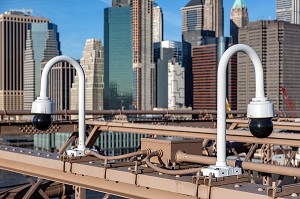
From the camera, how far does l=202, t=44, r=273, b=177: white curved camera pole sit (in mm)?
7133

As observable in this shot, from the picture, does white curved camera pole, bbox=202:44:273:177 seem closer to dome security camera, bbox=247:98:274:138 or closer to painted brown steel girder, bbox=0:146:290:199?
dome security camera, bbox=247:98:274:138

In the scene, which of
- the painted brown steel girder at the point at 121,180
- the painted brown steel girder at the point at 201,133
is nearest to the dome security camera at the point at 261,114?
the painted brown steel girder at the point at 121,180

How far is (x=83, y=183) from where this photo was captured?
886 centimetres

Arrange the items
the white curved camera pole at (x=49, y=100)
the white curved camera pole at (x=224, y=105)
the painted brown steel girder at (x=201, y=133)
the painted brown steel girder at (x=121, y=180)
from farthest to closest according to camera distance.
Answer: the painted brown steel girder at (x=201, y=133)
the white curved camera pole at (x=49, y=100)
the white curved camera pole at (x=224, y=105)
the painted brown steel girder at (x=121, y=180)

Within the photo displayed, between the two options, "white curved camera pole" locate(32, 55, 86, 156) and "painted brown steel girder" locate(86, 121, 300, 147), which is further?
"painted brown steel girder" locate(86, 121, 300, 147)

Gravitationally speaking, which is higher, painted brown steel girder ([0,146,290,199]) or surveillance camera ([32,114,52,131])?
surveillance camera ([32,114,52,131])

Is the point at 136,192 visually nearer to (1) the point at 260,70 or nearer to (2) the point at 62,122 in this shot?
(1) the point at 260,70

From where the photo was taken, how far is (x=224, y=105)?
7160mm

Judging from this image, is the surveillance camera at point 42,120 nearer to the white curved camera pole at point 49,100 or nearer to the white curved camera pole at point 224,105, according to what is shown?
the white curved camera pole at point 49,100

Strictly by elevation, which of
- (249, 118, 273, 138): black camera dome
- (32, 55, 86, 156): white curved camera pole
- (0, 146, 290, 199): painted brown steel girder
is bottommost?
(0, 146, 290, 199): painted brown steel girder

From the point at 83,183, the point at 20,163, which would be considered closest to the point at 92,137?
the point at 20,163

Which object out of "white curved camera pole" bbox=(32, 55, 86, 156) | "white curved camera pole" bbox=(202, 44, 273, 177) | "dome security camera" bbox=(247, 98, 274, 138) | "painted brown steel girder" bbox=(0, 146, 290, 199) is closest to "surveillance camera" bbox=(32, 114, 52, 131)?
"white curved camera pole" bbox=(32, 55, 86, 156)

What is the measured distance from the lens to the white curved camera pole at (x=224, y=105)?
23.4ft

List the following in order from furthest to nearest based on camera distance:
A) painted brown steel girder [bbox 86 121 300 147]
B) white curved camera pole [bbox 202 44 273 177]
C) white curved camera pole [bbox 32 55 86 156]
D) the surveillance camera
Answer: painted brown steel girder [bbox 86 121 300 147] < the surveillance camera < white curved camera pole [bbox 32 55 86 156] < white curved camera pole [bbox 202 44 273 177]
